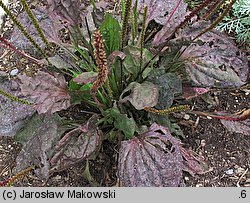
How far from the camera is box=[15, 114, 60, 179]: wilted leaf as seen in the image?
5.90 ft

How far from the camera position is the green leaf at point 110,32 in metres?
1.93

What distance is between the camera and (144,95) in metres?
1.75

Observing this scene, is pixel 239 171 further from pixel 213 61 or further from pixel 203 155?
pixel 213 61

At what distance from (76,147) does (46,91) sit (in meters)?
0.26

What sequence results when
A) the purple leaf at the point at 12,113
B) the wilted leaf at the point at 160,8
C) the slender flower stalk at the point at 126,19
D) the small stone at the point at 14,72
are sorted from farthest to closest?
the small stone at the point at 14,72, the wilted leaf at the point at 160,8, the purple leaf at the point at 12,113, the slender flower stalk at the point at 126,19

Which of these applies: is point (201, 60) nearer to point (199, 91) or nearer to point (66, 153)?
point (199, 91)

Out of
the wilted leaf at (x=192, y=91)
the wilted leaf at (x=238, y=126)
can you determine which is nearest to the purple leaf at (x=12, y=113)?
the wilted leaf at (x=192, y=91)

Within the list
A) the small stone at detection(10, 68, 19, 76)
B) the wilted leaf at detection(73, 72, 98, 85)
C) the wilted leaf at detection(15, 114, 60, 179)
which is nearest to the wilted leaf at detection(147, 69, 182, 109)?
the wilted leaf at detection(73, 72, 98, 85)

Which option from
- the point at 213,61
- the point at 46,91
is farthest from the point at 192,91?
the point at 46,91

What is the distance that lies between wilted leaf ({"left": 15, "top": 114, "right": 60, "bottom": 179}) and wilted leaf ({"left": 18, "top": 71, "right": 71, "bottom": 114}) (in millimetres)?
149

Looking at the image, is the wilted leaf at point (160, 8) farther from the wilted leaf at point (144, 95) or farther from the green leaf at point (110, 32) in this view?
the wilted leaf at point (144, 95)

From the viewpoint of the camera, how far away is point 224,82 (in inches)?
76.2

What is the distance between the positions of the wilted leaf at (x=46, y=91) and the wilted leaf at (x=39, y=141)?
0.49 feet
